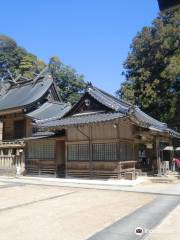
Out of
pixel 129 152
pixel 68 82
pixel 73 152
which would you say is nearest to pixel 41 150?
pixel 73 152

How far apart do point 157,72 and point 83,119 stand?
19.5m

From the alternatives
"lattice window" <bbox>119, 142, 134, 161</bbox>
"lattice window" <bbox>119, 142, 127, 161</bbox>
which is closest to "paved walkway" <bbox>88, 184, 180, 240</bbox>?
"lattice window" <bbox>119, 142, 127, 161</bbox>

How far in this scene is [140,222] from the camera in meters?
8.07

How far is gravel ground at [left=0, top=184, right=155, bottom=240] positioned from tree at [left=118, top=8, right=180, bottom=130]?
77.6 ft

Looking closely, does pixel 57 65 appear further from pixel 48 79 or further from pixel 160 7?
pixel 160 7

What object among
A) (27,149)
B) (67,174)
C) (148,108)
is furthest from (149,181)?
(148,108)

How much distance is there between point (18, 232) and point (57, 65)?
50.8 meters

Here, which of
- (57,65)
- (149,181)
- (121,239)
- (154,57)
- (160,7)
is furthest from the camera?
(57,65)

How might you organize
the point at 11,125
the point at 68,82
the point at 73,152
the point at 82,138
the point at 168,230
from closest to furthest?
the point at 168,230 < the point at 82,138 < the point at 73,152 < the point at 11,125 < the point at 68,82

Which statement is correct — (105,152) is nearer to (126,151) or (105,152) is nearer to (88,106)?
(126,151)

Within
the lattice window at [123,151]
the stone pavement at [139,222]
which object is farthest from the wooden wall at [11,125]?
the stone pavement at [139,222]

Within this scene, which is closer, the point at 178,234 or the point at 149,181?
the point at 178,234

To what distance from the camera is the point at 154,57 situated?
1499 inches

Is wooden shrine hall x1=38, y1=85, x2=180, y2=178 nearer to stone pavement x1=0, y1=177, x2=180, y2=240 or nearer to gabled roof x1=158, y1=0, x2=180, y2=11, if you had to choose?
stone pavement x1=0, y1=177, x2=180, y2=240
